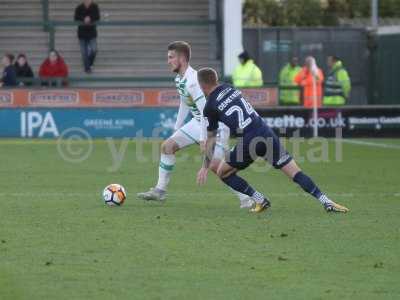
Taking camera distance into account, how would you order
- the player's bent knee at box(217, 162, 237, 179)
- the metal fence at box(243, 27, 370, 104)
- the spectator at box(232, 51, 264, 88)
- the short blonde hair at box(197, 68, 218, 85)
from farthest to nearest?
the metal fence at box(243, 27, 370, 104) → the spectator at box(232, 51, 264, 88) → the player's bent knee at box(217, 162, 237, 179) → the short blonde hair at box(197, 68, 218, 85)

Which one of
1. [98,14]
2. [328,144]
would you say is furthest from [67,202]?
[98,14]

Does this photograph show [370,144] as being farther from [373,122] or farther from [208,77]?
[208,77]

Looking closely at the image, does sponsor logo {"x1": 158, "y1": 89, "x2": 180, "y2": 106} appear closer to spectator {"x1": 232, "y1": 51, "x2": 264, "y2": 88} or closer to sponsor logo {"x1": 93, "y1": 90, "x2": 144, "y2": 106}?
sponsor logo {"x1": 93, "y1": 90, "x2": 144, "y2": 106}

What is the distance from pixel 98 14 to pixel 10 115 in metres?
5.69

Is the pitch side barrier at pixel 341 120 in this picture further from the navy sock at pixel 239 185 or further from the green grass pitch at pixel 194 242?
the navy sock at pixel 239 185

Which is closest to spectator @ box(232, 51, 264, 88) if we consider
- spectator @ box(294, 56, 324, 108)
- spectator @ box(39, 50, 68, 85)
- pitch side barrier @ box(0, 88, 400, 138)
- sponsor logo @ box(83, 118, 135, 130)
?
pitch side barrier @ box(0, 88, 400, 138)

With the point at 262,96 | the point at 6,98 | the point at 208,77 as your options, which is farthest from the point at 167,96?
the point at 208,77

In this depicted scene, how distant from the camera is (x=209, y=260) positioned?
9.99 metres

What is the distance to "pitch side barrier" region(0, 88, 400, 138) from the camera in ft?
96.2

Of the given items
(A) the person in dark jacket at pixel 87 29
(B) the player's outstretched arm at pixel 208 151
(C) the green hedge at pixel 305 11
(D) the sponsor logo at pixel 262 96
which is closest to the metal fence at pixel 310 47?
(A) the person in dark jacket at pixel 87 29

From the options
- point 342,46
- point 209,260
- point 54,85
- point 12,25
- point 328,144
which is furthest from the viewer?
point 342,46

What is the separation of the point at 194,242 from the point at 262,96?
19.8 metres

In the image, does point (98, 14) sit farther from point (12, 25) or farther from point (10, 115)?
point (10, 115)

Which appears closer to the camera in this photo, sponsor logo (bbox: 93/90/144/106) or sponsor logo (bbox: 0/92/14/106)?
sponsor logo (bbox: 0/92/14/106)
